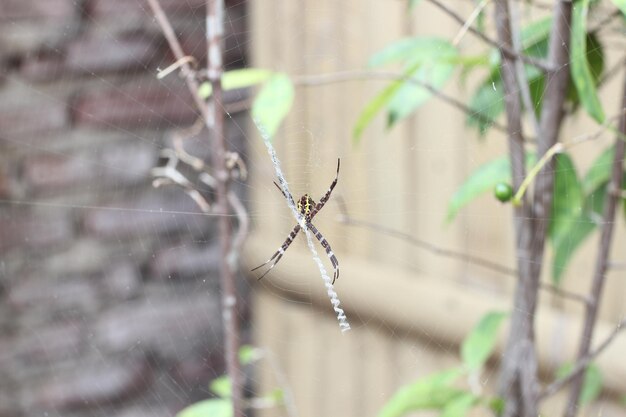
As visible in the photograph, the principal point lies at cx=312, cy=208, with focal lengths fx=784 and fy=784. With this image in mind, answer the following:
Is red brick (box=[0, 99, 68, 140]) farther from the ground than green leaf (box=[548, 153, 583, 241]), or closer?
farther from the ground

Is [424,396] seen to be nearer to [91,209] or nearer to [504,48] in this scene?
[504,48]

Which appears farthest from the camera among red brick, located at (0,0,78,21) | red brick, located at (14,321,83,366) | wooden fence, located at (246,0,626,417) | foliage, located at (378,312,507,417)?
red brick, located at (14,321,83,366)

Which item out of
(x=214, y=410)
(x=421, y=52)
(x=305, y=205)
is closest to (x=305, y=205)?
(x=305, y=205)

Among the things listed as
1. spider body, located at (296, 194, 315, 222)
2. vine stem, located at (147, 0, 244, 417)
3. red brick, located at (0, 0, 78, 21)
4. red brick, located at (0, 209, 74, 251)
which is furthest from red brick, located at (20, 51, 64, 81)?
vine stem, located at (147, 0, 244, 417)

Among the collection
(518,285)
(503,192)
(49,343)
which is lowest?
(49,343)

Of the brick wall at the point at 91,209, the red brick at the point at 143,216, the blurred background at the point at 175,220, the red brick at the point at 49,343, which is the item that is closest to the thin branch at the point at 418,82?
the blurred background at the point at 175,220

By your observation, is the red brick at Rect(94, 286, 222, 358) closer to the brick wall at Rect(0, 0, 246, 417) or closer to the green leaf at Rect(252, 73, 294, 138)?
the brick wall at Rect(0, 0, 246, 417)
